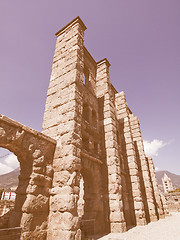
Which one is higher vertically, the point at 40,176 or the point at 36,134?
the point at 36,134

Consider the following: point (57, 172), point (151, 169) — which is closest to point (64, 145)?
point (57, 172)

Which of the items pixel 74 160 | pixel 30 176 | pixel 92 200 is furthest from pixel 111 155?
pixel 30 176

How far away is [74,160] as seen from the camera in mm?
5246

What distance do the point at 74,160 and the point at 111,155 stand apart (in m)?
4.03

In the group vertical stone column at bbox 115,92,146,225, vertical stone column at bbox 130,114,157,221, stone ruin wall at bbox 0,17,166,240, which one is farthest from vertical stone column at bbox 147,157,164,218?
vertical stone column at bbox 115,92,146,225

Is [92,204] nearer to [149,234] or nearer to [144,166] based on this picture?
[149,234]

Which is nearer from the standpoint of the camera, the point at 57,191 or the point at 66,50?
the point at 57,191

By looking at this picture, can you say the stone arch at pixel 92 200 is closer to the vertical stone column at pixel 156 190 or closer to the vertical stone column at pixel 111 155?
the vertical stone column at pixel 111 155

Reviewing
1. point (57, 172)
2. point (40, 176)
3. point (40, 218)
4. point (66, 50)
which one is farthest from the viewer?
point (66, 50)

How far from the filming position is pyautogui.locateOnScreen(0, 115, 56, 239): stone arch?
427 cm

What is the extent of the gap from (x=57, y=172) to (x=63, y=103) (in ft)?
9.96

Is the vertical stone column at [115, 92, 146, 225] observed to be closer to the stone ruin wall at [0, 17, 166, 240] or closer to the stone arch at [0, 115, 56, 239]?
the stone ruin wall at [0, 17, 166, 240]

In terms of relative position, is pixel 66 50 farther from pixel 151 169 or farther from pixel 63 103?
pixel 151 169

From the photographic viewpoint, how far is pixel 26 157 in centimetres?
500
